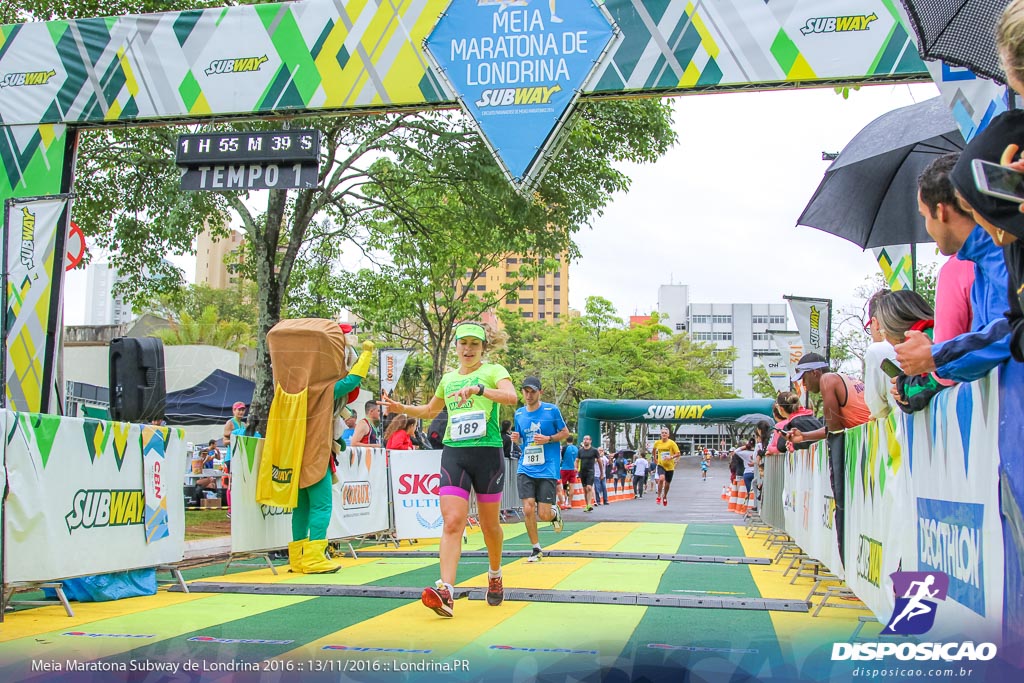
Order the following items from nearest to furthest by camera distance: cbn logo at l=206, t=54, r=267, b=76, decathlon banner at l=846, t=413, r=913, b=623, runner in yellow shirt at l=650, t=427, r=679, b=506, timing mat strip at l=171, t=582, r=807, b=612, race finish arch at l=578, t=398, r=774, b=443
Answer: decathlon banner at l=846, t=413, r=913, b=623 → timing mat strip at l=171, t=582, r=807, b=612 → cbn logo at l=206, t=54, r=267, b=76 → runner in yellow shirt at l=650, t=427, r=679, b=506 → race finish arch at l=578, t=398, r=774, b=443

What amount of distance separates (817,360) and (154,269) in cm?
1391

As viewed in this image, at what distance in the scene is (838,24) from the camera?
26.9 feet

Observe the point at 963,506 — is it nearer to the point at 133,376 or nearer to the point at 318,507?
the point at 318,507

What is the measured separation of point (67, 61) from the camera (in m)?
9.78

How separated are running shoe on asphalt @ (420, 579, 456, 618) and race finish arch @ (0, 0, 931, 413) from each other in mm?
4443

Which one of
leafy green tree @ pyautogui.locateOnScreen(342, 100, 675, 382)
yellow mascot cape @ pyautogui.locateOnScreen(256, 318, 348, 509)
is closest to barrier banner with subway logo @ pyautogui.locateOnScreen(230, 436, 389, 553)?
yellow mascot cape @ pyautogui.locateOnScreen(256, 318, 348, 509)

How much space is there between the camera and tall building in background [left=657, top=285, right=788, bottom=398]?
482ft

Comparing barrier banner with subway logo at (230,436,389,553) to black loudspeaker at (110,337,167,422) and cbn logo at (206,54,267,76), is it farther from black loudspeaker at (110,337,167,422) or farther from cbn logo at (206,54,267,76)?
cbn logo at (206,54,267,76)

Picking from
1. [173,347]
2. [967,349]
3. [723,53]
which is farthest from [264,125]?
[173,347]

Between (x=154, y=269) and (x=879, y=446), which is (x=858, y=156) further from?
(x=154, y=269)

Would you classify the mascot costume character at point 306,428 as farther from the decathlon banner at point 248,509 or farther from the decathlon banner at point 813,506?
the decathlon banner at point 813,506

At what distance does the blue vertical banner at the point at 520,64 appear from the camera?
341 inches

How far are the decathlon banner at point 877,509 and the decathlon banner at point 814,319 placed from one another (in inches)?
395

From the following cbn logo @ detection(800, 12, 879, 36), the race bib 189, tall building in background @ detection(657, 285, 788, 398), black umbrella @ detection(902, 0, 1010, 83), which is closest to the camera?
black umbrella @ detection(902, 0, 1010, 83)
